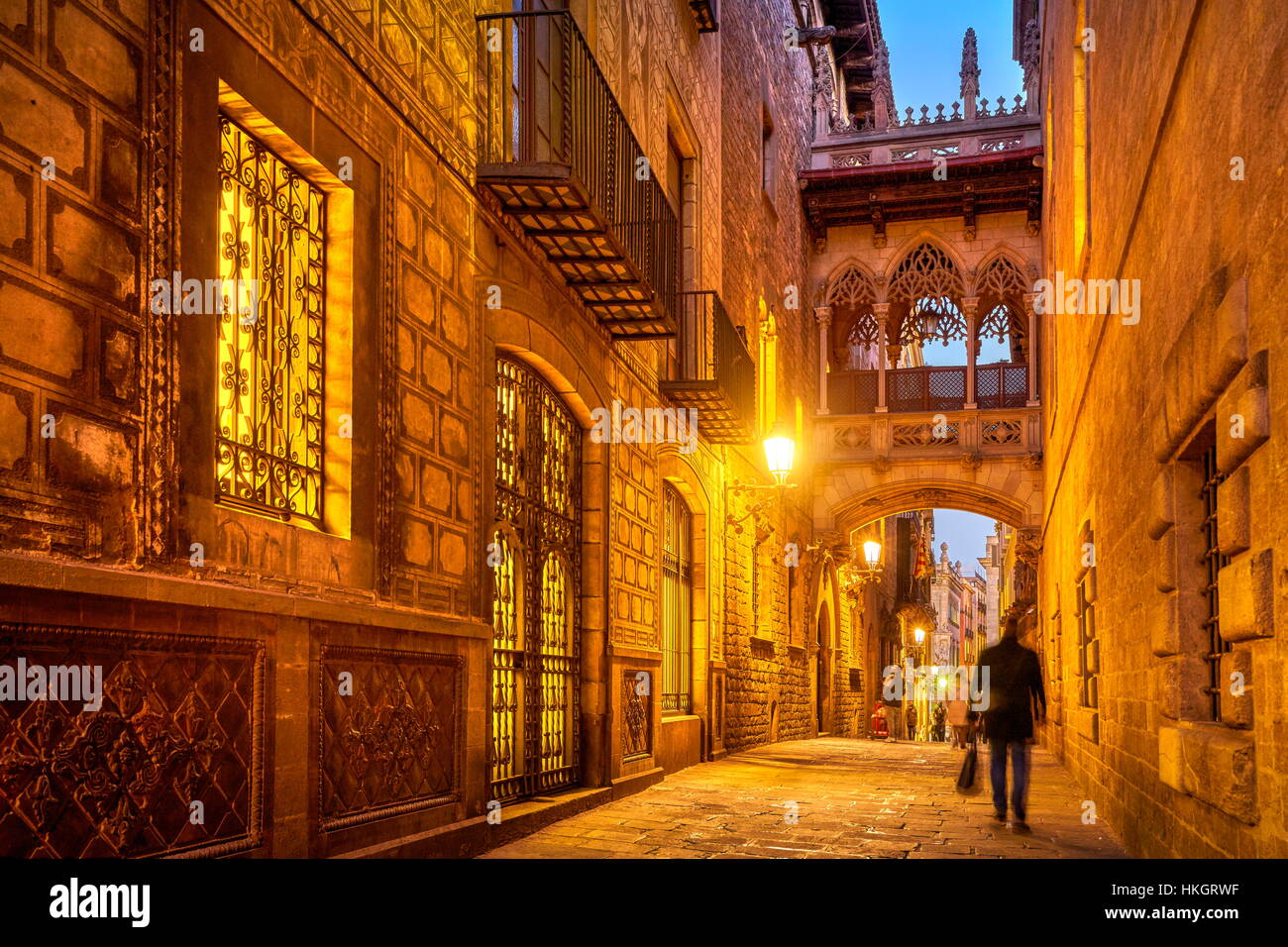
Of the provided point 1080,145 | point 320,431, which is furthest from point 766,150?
point 320,431

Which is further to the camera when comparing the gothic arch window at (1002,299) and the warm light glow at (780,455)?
the gothic arch window at (1002,299)

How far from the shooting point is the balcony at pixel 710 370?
13.8 metres

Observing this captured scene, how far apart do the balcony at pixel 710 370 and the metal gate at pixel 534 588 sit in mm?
3222

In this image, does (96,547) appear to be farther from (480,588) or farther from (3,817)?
(480,588)

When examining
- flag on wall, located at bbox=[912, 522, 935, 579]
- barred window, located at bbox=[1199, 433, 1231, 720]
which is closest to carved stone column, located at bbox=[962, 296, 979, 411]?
flag on wall, located at bbox=[912, 522, 935, 579]

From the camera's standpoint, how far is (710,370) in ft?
48.8

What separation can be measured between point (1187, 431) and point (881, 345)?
19535 millimetres

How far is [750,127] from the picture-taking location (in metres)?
19.7

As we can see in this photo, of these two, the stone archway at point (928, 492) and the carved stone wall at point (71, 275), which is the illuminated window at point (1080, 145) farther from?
the stone archway at point (928, 492)

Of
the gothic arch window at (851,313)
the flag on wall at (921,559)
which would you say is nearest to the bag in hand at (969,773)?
the gothic arch window at (851,313)

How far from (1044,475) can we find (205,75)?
19.7m

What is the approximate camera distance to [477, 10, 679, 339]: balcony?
8.30m

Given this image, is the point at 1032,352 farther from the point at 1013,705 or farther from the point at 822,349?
the point at 1013,705
